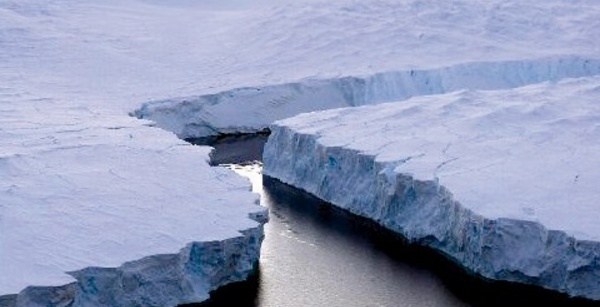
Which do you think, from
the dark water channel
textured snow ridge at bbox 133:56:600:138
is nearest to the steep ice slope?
the dark water channel

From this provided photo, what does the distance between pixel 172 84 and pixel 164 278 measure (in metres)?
8.67

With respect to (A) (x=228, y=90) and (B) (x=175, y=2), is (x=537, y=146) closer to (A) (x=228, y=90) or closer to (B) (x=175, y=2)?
(A) (x=228, y=90)

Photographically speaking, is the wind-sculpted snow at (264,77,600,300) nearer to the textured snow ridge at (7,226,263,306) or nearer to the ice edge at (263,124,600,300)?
the ice edge at (263,124,600,300)

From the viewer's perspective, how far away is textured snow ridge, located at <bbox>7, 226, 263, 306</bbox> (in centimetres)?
756

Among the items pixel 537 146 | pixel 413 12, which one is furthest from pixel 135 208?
pixel 413 12

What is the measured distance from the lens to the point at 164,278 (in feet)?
27.1

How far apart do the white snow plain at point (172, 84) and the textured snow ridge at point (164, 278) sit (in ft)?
0.08

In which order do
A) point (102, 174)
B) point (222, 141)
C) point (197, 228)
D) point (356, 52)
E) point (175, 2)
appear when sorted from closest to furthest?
1. point (197, 228)
2. point (102, 174)
3. point (222, 141)
4. point (356, 52)
5. point (175, 2)

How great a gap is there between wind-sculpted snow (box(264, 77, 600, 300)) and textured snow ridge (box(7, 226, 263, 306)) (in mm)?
1881

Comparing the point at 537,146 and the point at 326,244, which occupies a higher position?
the point at 537,146

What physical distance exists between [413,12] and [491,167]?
10.3 metres

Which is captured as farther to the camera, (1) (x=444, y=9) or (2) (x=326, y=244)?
(1) (x=444, y=9)

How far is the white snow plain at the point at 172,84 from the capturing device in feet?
27.3

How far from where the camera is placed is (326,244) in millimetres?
10305
